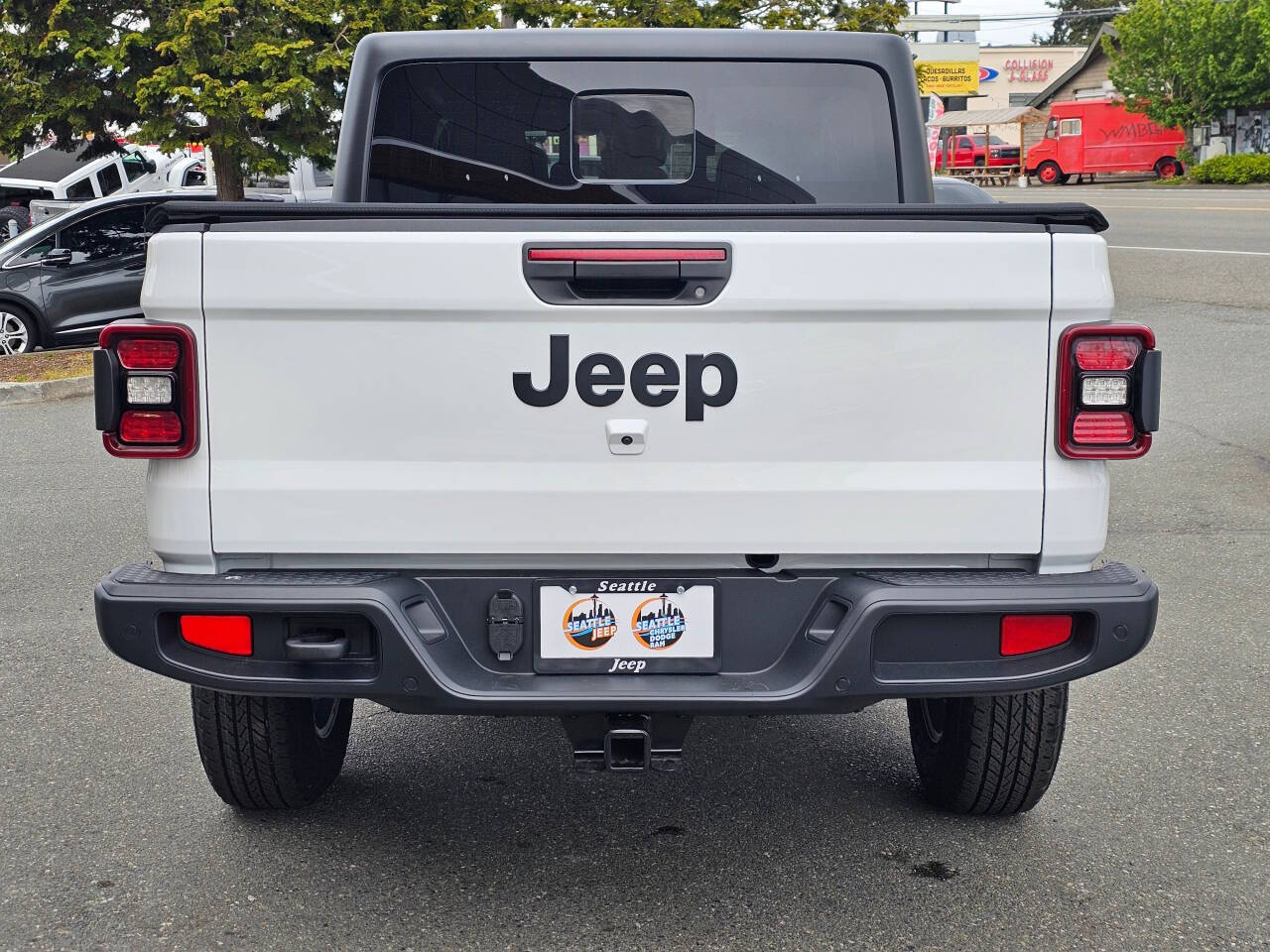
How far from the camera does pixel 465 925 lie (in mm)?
3240

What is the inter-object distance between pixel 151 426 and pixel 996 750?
2.17 meters

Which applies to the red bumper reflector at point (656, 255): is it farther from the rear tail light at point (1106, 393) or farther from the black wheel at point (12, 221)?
the black wheel at point (12, 221)

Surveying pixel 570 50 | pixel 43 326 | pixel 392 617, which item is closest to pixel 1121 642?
pixel 392 617

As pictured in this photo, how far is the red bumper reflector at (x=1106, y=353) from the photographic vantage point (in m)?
2.97

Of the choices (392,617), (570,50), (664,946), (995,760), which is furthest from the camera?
(570,50)

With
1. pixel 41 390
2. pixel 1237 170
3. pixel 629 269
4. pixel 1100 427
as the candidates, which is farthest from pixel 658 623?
pixel 1237 170

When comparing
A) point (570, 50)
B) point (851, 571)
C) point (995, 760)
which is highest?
point (570, 50)

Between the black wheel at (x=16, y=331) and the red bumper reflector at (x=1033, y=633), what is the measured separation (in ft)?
43.0

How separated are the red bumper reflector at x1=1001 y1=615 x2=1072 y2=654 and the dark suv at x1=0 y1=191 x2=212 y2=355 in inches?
489

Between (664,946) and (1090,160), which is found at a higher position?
(1090,160)

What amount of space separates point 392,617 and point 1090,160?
50.7m

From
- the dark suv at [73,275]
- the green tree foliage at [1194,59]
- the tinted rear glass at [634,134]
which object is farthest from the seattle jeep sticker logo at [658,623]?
the green tree foliage at [1194,59]

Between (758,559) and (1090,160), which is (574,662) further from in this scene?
(1090,160)

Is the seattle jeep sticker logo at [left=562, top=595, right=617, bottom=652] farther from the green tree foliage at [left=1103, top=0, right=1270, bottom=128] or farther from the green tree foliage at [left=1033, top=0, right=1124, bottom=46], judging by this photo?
the green tree foliage at [left=1033, top=0, right=1124, bottom=46]
